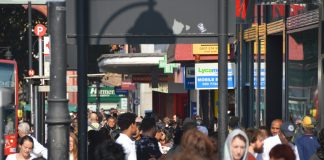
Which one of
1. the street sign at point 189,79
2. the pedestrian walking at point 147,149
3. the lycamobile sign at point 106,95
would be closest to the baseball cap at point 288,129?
the pedestrian walking at point 147,149

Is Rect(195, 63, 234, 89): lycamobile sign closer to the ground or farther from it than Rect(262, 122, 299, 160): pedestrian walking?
farther from it

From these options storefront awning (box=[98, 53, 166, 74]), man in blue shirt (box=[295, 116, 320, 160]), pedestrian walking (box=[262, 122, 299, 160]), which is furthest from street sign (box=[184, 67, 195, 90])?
pedestrian walking (box=[262, 122, 299, 160])

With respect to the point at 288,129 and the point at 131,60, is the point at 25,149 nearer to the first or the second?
the point at 288,129

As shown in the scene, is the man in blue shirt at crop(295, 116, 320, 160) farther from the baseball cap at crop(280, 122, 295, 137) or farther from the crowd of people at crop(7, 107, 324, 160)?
the baseball cap at crop(280, 122, 295, 137)

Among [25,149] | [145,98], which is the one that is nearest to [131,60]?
[25,149]

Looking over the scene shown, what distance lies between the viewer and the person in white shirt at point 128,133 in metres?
9.73

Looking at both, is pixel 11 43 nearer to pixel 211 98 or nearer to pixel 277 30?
pixel 211 98

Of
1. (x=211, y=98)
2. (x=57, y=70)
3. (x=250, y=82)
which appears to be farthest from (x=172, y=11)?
(x=211, y=98)

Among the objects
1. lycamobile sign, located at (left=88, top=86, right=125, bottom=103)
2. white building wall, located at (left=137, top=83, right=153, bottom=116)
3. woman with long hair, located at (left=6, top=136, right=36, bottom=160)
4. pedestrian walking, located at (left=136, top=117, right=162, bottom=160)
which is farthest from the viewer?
lycamobile sign, located at (left=88, top=86, right=125, bottom=103)

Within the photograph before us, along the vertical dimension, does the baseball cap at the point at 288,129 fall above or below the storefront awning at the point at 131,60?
below

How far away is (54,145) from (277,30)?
44.6 ft

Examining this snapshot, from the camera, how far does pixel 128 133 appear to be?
10062 millimetres

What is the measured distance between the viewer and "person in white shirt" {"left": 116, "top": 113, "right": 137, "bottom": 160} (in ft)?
31.9

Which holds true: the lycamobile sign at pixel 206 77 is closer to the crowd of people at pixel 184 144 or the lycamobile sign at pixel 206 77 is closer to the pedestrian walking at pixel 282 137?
the crowd of people at pixel 184 144
